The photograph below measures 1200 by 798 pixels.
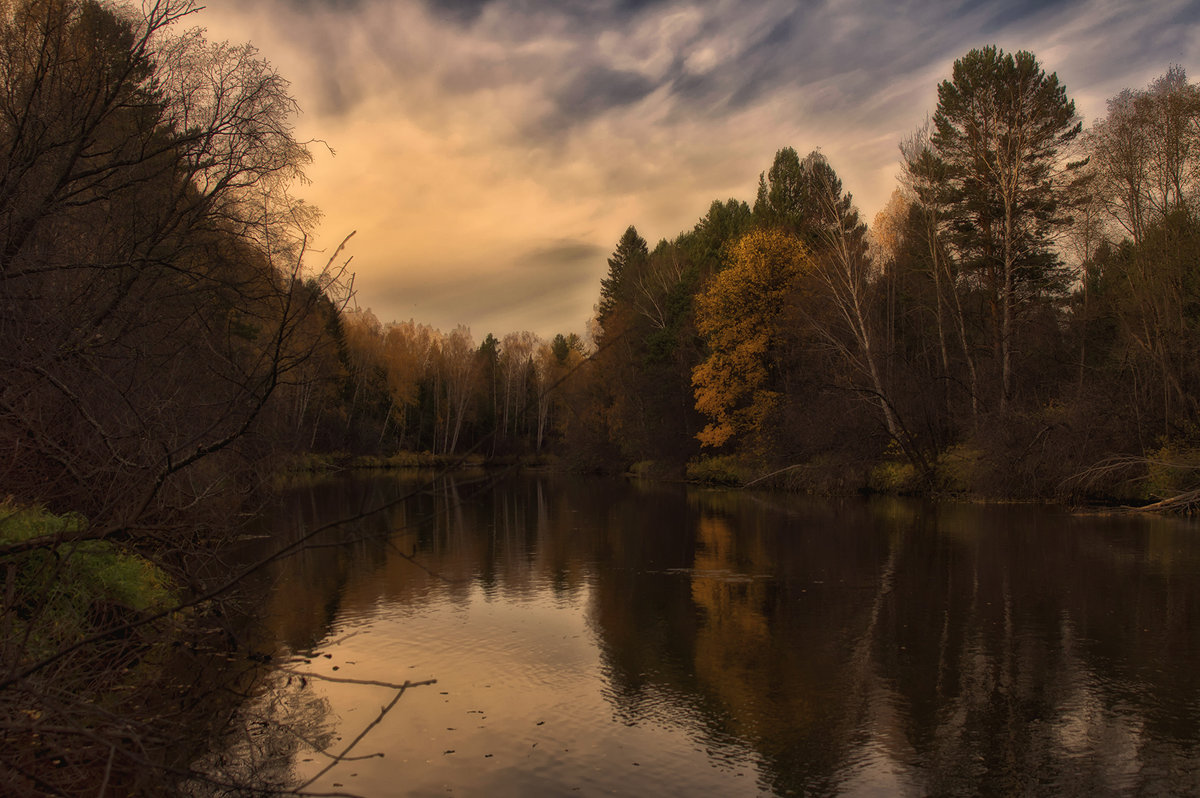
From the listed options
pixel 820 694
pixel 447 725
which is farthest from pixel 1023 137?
pixel 447 725

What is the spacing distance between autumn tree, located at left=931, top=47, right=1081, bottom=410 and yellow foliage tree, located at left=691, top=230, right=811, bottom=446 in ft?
23.2

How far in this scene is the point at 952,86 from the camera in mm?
33062

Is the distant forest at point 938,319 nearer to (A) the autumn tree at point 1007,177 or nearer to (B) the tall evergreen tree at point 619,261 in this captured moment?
(A) the autumn tree at point 1007,177

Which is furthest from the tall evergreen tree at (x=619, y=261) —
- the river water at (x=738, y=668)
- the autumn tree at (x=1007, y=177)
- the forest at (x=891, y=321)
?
the river water at (x=738, y=668)

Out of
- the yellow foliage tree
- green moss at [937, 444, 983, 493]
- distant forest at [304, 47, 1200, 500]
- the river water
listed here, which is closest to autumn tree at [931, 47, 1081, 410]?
distant forest at [304, 47, 1200, 500]

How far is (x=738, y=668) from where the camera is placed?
359 inches

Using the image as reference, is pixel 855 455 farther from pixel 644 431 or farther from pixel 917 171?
pixel 644 431

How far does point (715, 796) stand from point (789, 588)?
25.8ft

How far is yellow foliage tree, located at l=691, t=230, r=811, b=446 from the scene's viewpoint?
122 feet

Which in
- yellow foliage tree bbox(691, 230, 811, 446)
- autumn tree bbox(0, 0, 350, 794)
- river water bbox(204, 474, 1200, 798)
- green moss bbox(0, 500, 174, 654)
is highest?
yellow foliage tree bbox(691, 230, 811, 446)

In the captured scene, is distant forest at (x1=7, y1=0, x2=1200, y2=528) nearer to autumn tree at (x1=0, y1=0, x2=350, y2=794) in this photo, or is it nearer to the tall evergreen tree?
autumn tree at (x1=0, y1=0, x2=350, y2=794)

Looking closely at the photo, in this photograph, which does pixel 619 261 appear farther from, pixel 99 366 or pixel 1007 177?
pixel 99 366

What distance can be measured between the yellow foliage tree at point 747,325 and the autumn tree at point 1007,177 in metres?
7.06

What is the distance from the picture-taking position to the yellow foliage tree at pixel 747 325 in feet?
122
